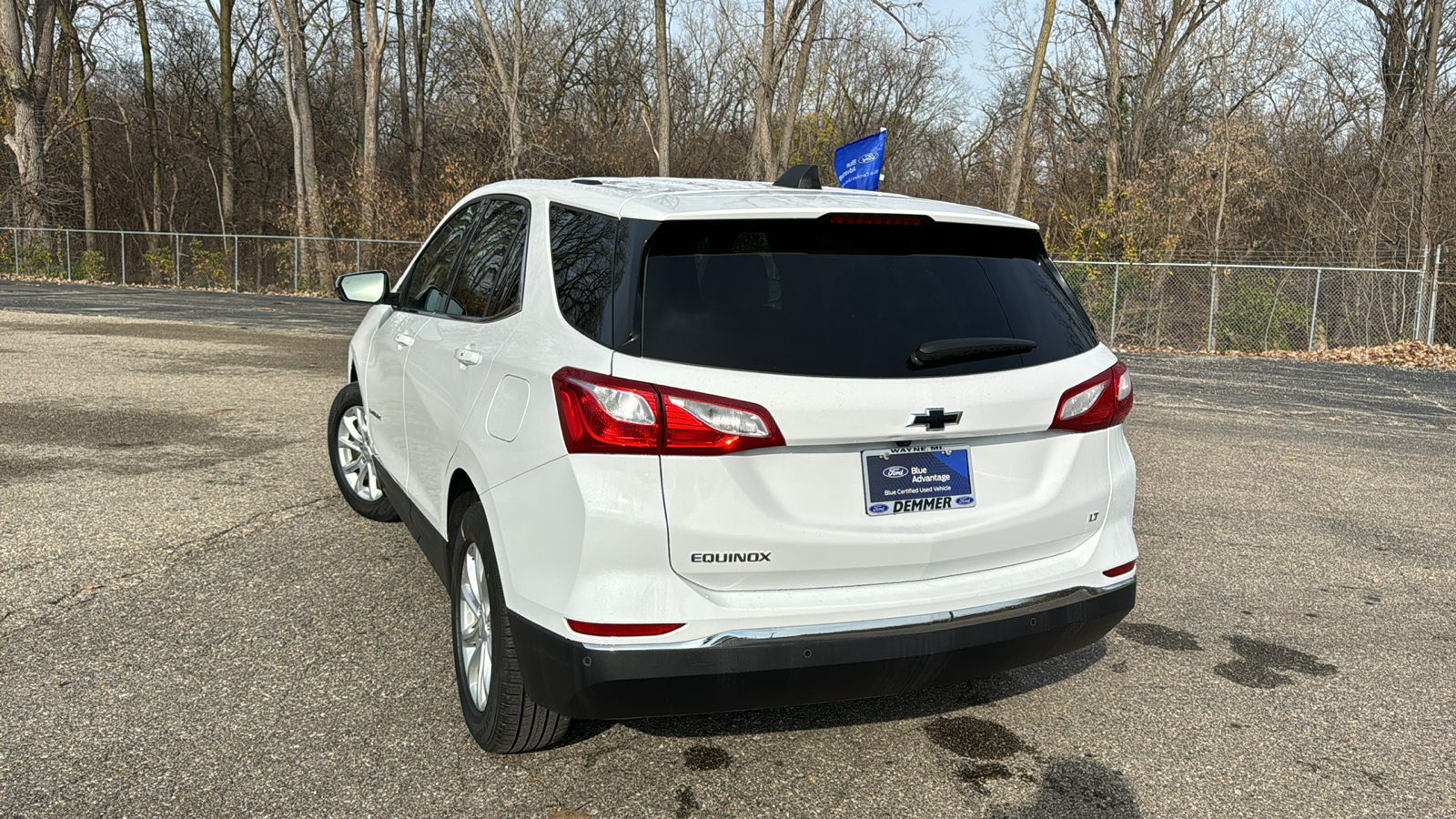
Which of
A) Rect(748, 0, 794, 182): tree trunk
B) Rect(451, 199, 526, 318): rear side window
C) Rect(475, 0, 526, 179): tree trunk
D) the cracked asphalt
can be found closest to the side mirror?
Rect(451, 199, 526, 318): rear side window

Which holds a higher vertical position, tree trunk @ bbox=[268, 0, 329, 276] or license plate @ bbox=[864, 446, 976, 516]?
tree trunk @ bbox=[268, 0, 329, 276]

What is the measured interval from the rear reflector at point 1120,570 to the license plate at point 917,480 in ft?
2.09

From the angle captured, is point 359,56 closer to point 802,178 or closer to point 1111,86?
point 1111,86

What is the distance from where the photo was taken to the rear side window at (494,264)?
352cm

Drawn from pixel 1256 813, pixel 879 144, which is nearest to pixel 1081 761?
pixel 1256 813

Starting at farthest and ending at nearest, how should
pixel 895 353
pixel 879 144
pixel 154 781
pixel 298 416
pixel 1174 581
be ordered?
pixel 879 144
pixel 298 416
pixel 1174 581
pixel 154 781
pixel 895 353

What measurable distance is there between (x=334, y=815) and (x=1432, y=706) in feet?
11.9

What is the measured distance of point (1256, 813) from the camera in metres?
3.01

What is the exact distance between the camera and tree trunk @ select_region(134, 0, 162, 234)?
124 feet

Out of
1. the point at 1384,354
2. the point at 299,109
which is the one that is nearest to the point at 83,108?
the point at 299,109

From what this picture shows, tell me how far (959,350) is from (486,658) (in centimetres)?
168

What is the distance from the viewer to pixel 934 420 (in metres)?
2.79

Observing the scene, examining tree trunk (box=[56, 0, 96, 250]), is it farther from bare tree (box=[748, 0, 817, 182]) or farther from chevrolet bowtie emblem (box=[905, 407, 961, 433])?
chevrolet bowtie emblem (box=[905, 407, 961, 433])

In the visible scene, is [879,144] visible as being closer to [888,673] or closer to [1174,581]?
[1174,581]
